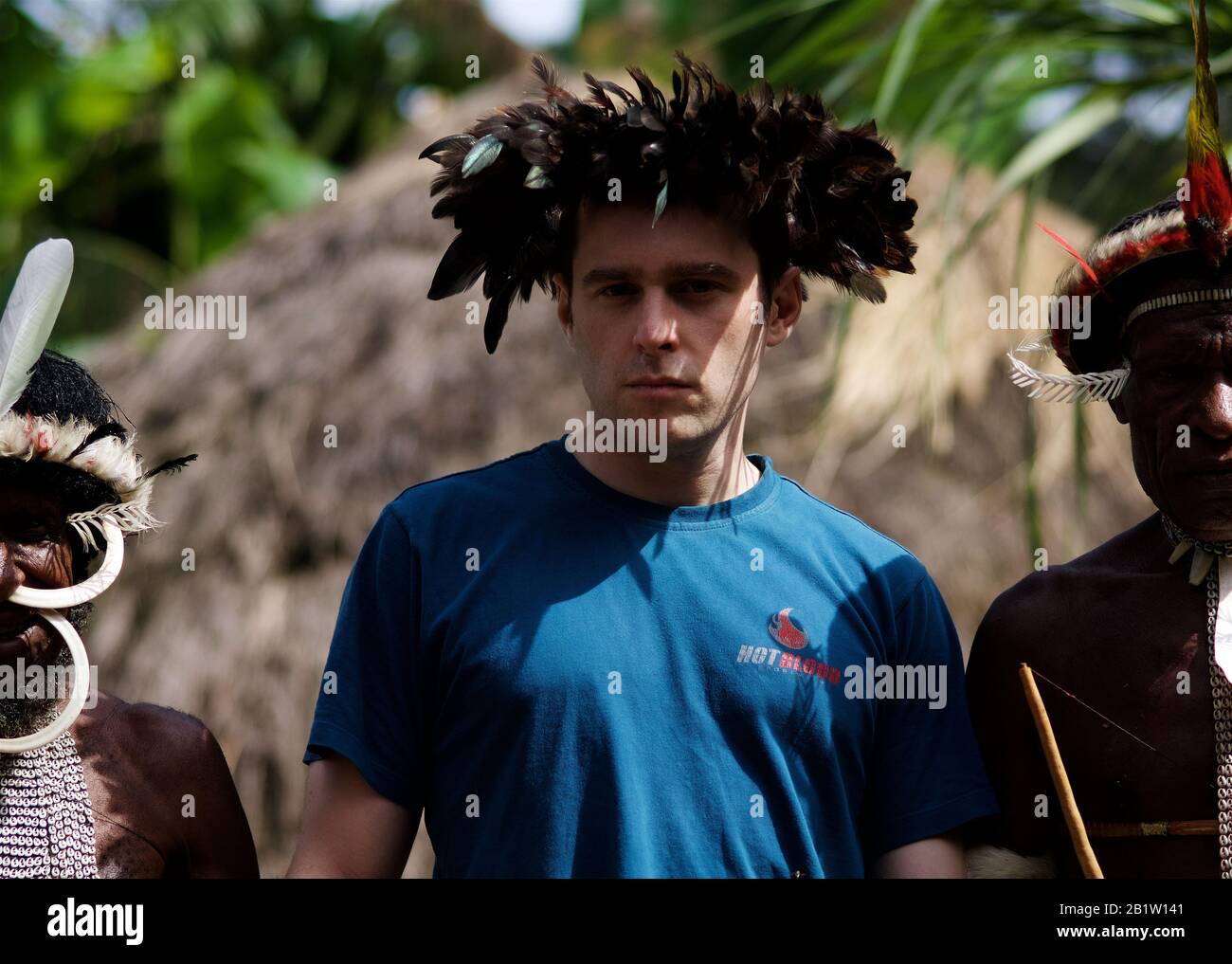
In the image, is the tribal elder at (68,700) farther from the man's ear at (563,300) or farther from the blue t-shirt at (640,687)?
the man's ear at (563,300)

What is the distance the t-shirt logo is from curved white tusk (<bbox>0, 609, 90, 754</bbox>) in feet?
3.61

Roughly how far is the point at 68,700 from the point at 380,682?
0.53m

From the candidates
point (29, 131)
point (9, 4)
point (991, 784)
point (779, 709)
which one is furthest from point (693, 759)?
point (9, 4)

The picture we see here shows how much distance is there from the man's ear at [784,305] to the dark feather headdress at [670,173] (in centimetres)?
3

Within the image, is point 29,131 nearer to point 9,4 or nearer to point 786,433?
point 9,4

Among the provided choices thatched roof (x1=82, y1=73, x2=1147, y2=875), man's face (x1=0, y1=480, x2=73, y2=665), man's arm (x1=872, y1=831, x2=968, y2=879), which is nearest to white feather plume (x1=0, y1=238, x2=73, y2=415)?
man's face (x1=0, y1=480, x2=73, y2=665)

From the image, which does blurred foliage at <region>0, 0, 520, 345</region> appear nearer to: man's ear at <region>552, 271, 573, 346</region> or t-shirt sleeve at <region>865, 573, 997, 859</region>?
man's ear at <region>552, 271, 573, 346</region>

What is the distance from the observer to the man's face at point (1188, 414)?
2.51m

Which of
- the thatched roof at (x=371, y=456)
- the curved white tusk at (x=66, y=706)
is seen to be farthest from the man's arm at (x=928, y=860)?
the thatched roof at (x=371, y=456)

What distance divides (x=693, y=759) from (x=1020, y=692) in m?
0.58

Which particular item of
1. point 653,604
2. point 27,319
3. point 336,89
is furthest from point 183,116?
point 653,604

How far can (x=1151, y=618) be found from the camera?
2598 mm

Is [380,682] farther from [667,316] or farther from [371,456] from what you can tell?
[371,456]

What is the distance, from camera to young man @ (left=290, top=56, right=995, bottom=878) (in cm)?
244
